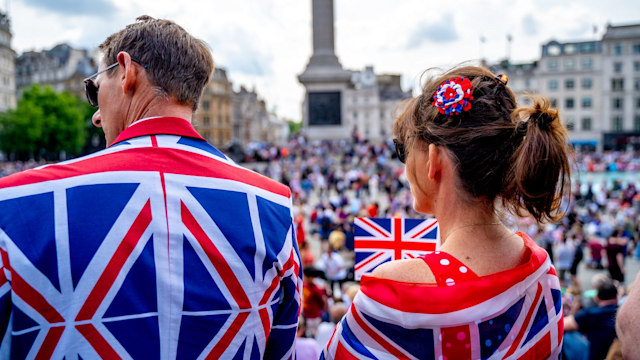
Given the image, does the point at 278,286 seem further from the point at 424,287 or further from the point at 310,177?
the point at 310,177

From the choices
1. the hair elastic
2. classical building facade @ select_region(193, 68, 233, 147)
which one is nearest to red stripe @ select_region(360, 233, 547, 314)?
the hair elastic

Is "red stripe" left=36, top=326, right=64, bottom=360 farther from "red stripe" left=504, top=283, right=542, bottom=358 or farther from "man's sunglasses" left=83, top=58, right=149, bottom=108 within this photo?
"red stripe" left=504, top=283, right=542, bottom=358

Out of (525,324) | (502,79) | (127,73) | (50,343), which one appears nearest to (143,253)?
(50,343)

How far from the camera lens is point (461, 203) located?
6.53 feet

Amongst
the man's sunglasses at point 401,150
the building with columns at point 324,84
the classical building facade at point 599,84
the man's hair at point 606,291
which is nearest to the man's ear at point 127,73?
the man's sunglasses at point 401,150

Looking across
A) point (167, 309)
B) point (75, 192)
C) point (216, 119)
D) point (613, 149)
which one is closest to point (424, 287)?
point (167, 309)

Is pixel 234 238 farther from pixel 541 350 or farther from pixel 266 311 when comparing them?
pixel 541 350

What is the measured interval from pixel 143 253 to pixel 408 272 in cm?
86

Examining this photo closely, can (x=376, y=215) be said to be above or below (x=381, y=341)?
below

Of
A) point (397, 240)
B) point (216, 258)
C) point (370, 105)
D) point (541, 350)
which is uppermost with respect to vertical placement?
point (370, 105)

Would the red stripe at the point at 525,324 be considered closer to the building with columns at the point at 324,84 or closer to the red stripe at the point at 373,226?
the red stripe at the point at 373,226

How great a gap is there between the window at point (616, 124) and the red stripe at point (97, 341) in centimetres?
8183

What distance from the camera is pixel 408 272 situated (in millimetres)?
1791

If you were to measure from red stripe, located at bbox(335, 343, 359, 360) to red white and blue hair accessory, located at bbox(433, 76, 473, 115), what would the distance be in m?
0.88
